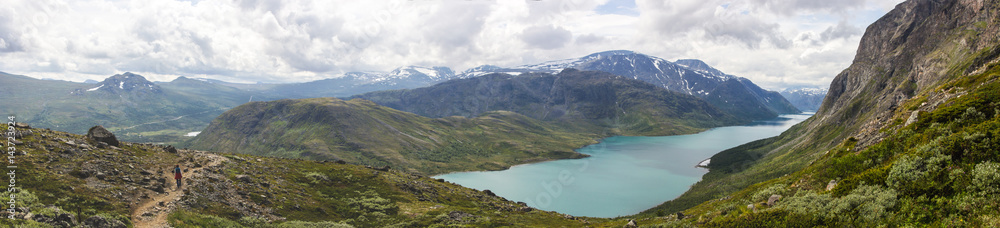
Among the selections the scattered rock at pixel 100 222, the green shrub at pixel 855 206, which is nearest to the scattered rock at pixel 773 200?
the green shrub at pixel 855 206

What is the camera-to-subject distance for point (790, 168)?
146500mm

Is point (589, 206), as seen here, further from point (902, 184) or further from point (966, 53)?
point (966, 53)

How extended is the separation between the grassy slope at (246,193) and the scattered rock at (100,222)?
1490 millimetres

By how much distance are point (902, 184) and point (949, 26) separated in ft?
808

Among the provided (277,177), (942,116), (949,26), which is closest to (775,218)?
(942,116)

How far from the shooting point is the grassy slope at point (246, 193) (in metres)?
35.3

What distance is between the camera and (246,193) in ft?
168

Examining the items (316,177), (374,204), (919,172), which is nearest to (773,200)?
(919,172)

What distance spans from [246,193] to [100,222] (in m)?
21.6

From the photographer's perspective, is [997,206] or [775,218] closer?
[997,206]

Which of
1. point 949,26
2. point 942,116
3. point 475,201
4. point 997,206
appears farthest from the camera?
point 949,26

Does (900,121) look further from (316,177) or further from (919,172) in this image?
(316,177)

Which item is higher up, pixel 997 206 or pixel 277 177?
pixel 997 206

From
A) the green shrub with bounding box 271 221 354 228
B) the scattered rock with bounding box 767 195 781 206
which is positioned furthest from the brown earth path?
the scattered rock with bounding box 767 195 781 206
